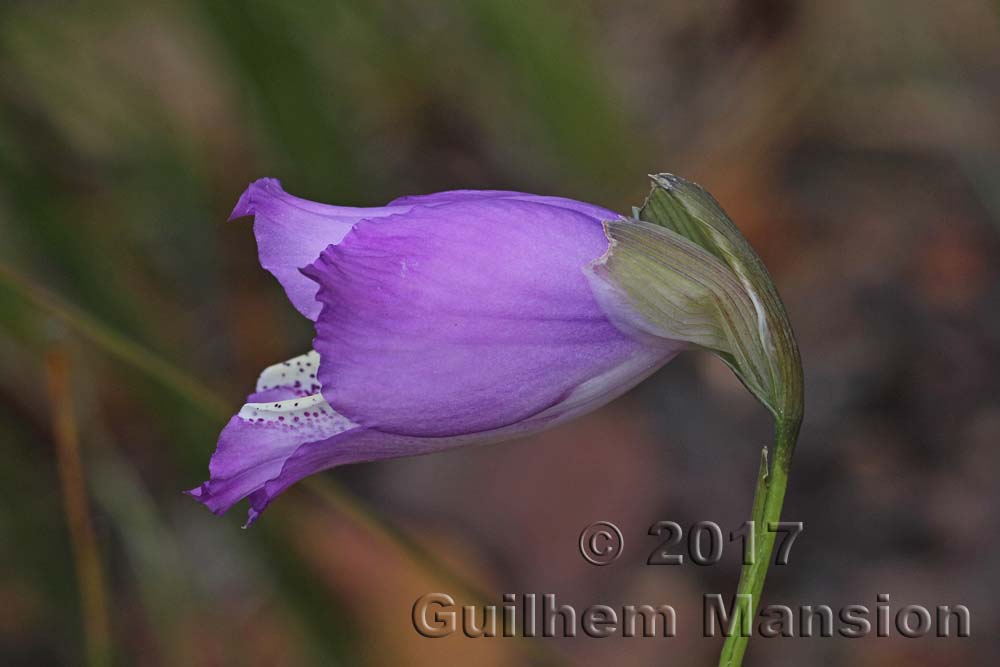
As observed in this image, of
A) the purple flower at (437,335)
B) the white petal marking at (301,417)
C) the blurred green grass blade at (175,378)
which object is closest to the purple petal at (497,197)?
the purple flower at (437,335)

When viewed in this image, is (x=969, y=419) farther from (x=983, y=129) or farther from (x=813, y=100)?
(x=813, y=100)

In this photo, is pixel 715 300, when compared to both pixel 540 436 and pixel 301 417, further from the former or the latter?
pixel 540 436

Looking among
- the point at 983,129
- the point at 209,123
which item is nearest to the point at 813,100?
the point at 983,129

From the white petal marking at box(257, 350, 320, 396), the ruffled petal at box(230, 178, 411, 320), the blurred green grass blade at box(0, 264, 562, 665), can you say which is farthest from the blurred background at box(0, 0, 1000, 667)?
the ruffled petal at box(230, 178, 411, 320)

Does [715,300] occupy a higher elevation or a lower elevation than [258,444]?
higher

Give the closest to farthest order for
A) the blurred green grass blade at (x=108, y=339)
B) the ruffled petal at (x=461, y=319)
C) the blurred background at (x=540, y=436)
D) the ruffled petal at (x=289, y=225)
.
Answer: the ruffled petal at (x=461, y=319) → the ruffled petal at (x=289, y=225) → the blurred green grass blade at (x=108, y=339) → the blurred background at (x=540, y=436)

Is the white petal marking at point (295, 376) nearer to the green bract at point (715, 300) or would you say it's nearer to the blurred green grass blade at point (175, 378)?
the green bract at point (715, 300)

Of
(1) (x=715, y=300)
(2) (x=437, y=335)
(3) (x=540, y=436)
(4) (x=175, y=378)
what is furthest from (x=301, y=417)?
(3) (x=540, y=436)
